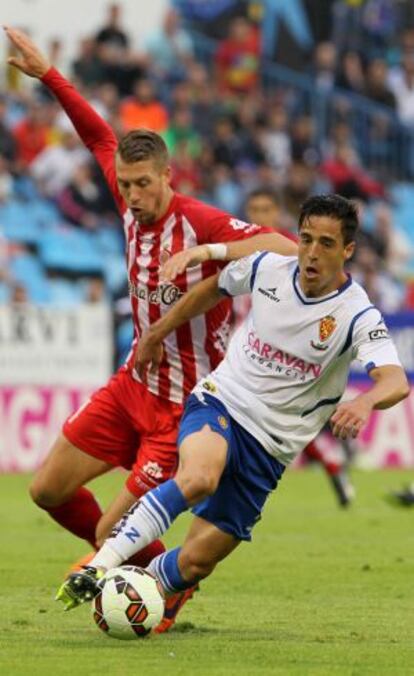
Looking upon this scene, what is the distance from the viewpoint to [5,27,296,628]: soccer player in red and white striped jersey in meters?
9.26

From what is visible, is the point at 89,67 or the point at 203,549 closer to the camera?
the point at 203,549

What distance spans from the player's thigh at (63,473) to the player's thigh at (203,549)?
91 centimetres

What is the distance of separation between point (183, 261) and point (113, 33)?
1755cm

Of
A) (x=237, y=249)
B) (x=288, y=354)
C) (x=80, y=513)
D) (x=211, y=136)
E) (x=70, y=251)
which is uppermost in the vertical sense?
(x=237, y=249)

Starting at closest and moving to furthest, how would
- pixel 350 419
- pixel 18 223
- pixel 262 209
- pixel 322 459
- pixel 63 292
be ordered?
pixel 350 419, pixel 262 209, pixel 322 459, pixel 63 292, pixel 18 223

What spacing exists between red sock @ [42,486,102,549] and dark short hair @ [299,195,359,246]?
2.04 meters

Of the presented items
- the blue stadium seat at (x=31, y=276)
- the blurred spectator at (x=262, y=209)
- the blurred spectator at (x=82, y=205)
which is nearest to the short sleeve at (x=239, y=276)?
the blurred spectator at (x=262, y=209)

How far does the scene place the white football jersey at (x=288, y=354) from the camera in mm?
8531

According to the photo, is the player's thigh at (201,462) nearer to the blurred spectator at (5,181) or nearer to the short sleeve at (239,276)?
the short sleeve at (239,276)

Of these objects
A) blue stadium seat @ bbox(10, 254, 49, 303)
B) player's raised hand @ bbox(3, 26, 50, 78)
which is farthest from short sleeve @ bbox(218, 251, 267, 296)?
blue stadium seat @ bbox(10, 254, 49, 303)

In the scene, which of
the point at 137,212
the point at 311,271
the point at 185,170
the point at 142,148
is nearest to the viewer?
the point at 311,271

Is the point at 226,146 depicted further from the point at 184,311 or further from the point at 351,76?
the point at 184,311

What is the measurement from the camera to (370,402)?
780 centimetres

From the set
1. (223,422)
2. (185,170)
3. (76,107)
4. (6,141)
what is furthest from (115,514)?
(185,170)
